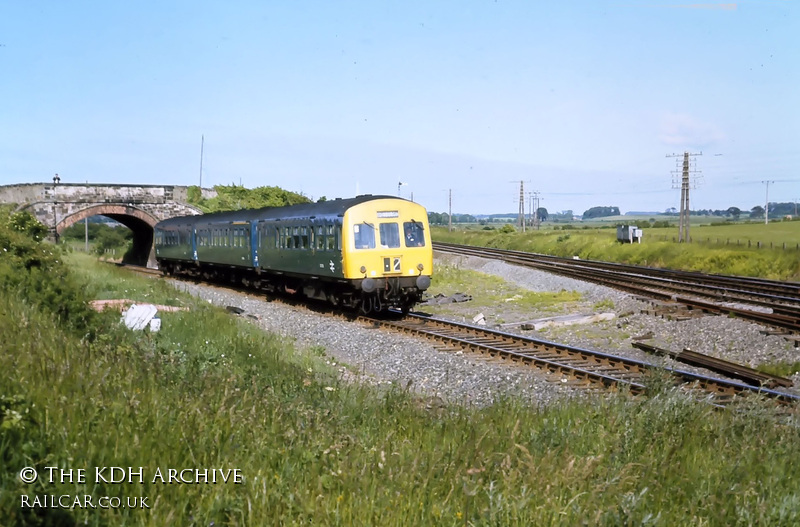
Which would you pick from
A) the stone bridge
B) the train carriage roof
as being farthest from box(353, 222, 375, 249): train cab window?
the stone bridge

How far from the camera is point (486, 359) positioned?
13.3m

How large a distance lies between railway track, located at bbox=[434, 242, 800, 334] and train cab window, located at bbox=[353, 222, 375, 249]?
807 centimetres

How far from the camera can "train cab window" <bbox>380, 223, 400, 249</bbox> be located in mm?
18625

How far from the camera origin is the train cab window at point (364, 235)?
60.0ft

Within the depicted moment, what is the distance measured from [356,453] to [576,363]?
836 centimetres

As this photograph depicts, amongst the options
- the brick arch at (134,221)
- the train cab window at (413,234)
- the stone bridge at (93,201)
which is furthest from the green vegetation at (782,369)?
the brick arch at (134,221)

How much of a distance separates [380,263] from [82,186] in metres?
30.5

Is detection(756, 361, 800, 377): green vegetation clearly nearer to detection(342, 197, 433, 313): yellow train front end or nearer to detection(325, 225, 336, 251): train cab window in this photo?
detection(342, 197, 433, 313): yellow train front end

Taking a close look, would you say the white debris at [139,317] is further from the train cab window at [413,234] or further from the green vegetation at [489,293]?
the green vegetation at [489,293]

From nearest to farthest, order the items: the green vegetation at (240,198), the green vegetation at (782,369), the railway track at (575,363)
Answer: the railway track at (575,363), the green vegetation at (782,369), the green vegetation at (240,198)

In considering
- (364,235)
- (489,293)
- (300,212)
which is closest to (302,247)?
(300,212)

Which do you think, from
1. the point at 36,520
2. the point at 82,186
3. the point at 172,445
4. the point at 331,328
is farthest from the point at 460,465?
the point at 82,186

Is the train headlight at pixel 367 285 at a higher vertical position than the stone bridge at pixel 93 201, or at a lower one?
lower

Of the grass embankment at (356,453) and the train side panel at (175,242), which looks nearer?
the grass embankment at (356,453)
